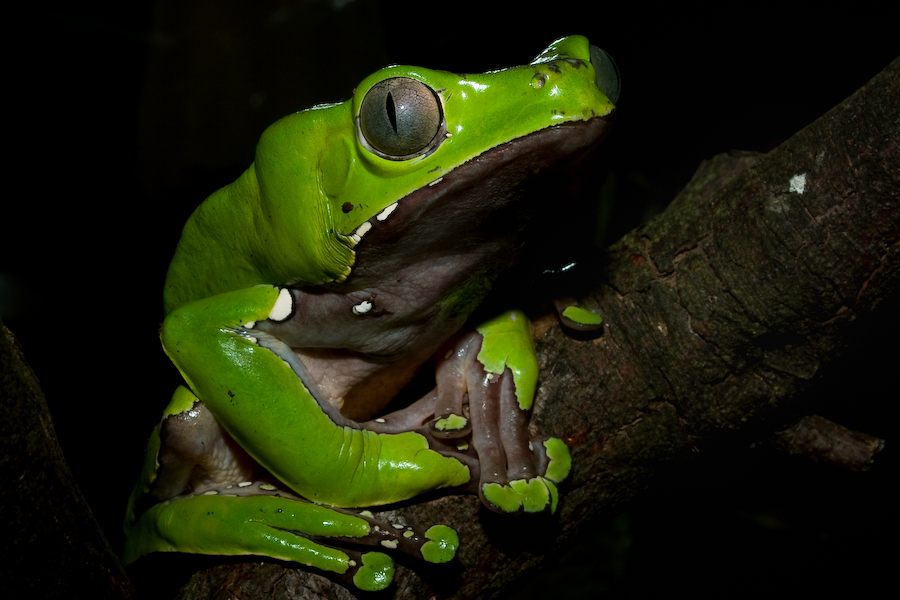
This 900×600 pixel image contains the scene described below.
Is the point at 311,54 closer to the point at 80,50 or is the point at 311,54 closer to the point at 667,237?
the point at 80,50

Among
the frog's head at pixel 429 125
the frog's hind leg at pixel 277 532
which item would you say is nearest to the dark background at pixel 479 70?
the frog's hind leg at pixel 277 532

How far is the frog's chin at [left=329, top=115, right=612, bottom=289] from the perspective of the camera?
1223 millimetres

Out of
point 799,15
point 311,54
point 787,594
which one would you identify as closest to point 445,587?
point 787,594

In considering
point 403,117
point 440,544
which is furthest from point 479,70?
point 440,544

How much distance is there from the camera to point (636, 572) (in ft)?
10.0

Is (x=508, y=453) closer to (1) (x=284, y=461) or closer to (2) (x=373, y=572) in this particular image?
(2) (x=373, y=572)

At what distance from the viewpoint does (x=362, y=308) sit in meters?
1.59

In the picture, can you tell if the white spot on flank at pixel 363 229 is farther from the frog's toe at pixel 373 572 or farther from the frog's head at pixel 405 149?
the frog's toe at pixel 373 572

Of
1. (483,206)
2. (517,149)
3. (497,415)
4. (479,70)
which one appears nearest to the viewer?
(517,149)

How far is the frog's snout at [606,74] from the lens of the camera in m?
1.37

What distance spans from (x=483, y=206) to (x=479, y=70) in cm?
233

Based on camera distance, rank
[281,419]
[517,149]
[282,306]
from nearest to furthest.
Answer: [517,149] < [281,419] < [282,306]

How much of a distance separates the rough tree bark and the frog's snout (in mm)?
474

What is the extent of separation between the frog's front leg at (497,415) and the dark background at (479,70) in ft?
1.33
